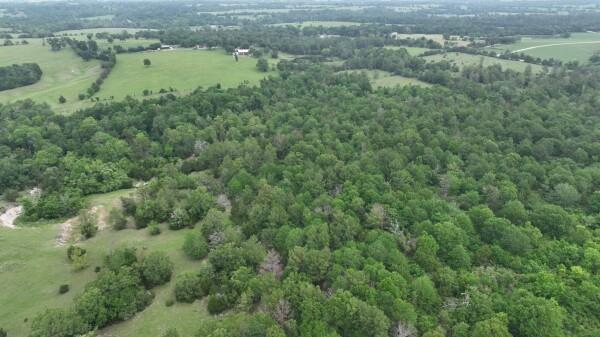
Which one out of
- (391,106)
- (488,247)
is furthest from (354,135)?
(488,247)

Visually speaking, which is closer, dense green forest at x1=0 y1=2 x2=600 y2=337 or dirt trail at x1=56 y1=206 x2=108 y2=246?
dense green forest at x1=0 y1=2 x2=600 y2=337

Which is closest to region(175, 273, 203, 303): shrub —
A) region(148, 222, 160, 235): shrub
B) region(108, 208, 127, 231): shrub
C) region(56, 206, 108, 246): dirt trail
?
region(148, 222, 160, 235): shrub

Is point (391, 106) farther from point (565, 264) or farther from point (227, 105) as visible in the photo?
point (565, 264)

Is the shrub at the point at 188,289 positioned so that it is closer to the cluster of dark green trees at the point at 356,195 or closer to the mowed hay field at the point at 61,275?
the cluster of dark green trees at the point at 356,195

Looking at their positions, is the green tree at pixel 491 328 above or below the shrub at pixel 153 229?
above

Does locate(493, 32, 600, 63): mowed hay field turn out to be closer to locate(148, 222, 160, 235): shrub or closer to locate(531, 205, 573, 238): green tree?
locate(531, 205, 573, 238): green tree

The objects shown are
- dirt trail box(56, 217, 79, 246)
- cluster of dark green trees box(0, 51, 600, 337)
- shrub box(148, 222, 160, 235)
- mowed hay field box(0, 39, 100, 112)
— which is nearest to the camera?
cluster of dark green trees box(0, 51, 600, 337)

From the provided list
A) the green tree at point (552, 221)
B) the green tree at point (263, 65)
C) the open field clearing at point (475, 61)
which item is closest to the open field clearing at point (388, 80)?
the open field clearing at point (475, 61)
